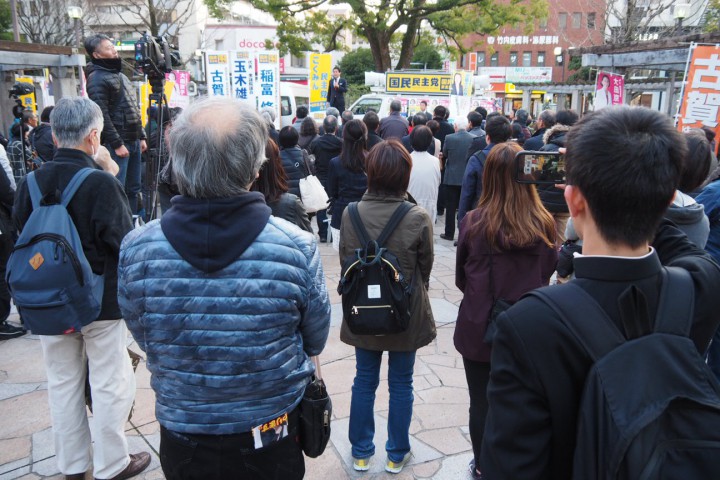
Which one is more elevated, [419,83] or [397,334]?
[419,83]

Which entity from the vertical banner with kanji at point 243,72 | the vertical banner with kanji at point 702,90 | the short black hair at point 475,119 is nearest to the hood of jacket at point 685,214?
the vertical banner with kanji at point 702,90

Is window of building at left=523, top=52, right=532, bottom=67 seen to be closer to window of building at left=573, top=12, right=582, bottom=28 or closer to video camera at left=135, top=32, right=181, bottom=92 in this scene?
window of building at left=573, top=12, right=582, bottom=28

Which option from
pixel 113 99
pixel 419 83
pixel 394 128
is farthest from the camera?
pixel 419 83

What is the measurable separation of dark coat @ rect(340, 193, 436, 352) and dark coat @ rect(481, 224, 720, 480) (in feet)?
5.49

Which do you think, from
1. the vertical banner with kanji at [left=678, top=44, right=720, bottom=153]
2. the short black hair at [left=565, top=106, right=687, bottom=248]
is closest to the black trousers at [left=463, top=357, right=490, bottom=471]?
the short black hair at [left=565, top=106, right=687, bottom=248]

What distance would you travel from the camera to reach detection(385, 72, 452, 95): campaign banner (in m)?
15.2

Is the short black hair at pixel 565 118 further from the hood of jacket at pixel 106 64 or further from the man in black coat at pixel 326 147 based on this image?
the hood of jacket at pixel 106 64

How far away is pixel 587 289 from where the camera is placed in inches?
46.1

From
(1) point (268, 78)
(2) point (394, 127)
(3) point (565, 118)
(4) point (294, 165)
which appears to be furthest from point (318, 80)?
(4) point (294, 165)

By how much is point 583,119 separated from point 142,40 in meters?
5.06

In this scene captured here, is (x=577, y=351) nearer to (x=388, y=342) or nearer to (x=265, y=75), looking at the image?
(x=388, y=342)

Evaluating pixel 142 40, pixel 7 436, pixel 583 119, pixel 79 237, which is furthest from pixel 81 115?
pixel 142 40

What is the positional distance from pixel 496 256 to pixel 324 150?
17.1 feet

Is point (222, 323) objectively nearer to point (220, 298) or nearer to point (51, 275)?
point (220, 298)
